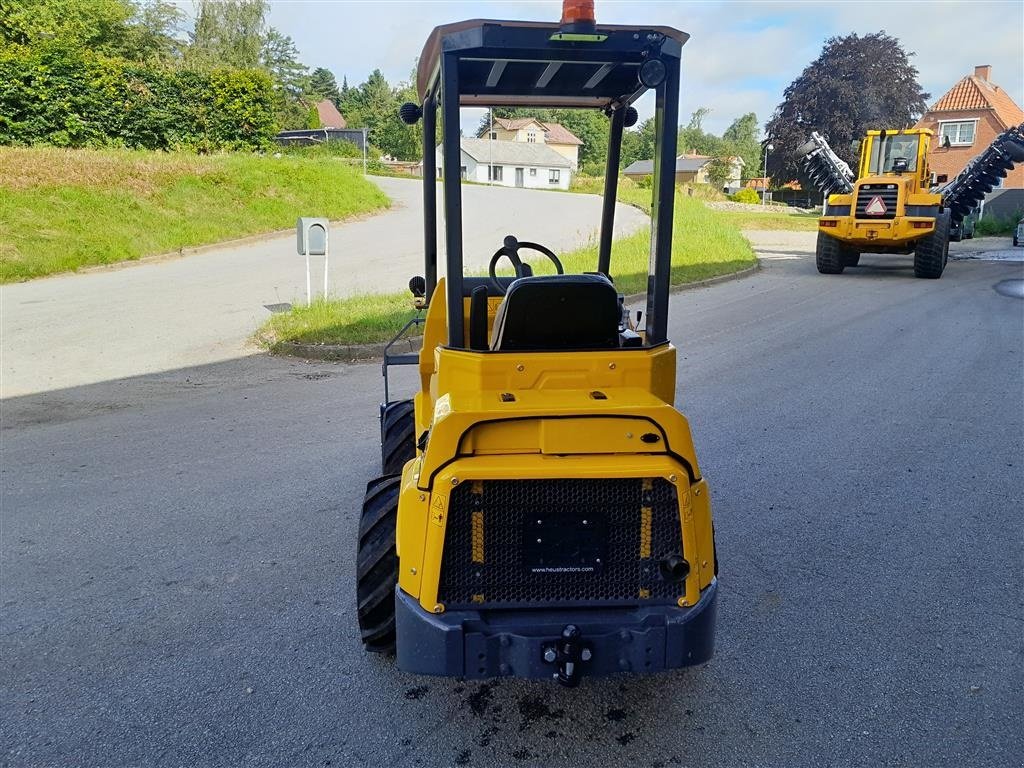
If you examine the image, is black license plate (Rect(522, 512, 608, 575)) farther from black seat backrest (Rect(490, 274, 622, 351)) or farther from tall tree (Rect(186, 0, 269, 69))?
tall tree (Rect(186, 0, 269, 69))

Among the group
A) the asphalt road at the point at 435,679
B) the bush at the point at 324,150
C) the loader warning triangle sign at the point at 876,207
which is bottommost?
the asphalt road at the point at 435,679

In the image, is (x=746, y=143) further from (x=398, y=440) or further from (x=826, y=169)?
(x=398, y=440)

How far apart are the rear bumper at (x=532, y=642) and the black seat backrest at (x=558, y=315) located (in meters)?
0.96

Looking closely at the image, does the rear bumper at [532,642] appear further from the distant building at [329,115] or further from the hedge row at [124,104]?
the distant building at [329,115]

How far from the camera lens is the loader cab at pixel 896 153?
17.1m

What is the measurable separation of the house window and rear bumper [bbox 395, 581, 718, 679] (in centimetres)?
4942

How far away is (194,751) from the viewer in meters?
A: 2.72

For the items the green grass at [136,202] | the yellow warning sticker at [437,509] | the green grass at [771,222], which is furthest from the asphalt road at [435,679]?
the green grass at [771,222]

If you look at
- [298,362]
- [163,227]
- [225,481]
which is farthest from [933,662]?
[163,227]

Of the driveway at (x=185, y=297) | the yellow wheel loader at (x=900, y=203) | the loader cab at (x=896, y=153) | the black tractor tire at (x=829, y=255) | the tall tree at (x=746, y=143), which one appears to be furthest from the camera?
the tall tree at (x=746, y=143)

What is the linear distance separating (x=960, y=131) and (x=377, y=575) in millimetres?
51054

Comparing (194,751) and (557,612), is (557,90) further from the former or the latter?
(194,751)

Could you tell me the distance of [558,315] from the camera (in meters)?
2.94

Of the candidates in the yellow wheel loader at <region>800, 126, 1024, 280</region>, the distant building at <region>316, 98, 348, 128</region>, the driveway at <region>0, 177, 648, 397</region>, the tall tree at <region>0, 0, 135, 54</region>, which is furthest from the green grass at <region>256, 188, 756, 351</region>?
the distant building at <region>316, 98, 348, 128</region>
